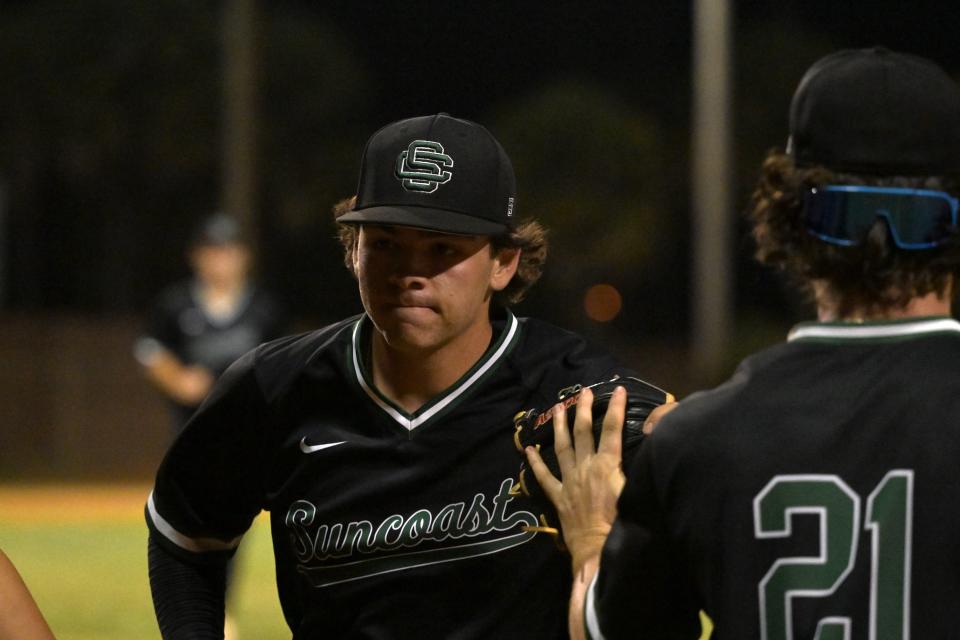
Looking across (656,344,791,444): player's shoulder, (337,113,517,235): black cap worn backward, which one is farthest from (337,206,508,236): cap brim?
(656,344,791,444): player's shoulder

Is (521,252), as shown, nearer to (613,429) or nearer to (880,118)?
(613,429)

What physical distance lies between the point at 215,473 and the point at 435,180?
84cm

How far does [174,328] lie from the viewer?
9.44 meters

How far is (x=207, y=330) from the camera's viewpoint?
9422mm

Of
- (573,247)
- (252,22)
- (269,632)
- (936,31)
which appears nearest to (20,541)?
(269,632)

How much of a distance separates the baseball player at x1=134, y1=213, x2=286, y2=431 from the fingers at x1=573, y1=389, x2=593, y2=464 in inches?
260

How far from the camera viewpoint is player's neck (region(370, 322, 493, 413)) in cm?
354

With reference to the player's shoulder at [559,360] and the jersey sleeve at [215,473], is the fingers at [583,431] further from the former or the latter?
the jersey sleeve at [215,473]

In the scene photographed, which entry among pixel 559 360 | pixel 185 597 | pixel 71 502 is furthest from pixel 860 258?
pixel 71 502

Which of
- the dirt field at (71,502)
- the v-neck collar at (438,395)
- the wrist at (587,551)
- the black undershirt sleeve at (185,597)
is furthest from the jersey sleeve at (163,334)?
the wrist at (587,551)

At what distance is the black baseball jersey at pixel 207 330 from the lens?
9320 millimetres

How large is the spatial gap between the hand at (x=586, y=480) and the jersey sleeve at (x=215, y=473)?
97 cm

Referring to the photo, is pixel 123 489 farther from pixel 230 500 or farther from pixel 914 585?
pixel 914 585

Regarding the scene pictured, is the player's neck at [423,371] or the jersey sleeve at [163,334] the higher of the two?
the player's neck at [423,371]
